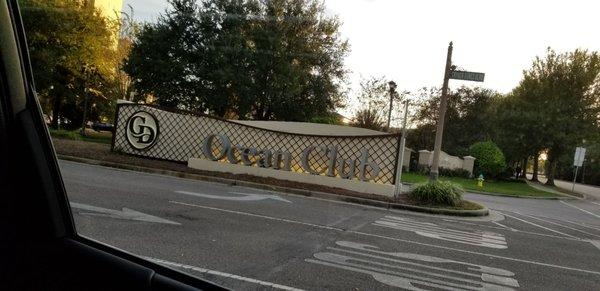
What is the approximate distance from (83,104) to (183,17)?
18.9 meters

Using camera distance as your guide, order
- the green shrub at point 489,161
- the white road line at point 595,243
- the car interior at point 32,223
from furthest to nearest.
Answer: the green shrub at point 489,161 → the white road line at point 595,243 → the car interior at point 32,223

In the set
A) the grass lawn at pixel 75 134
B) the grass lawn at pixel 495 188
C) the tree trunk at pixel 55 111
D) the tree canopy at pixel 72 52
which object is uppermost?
the tree canopy at pixel 72 52

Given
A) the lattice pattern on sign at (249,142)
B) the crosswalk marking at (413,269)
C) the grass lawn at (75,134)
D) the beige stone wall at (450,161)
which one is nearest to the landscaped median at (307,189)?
the lattice pattern on sign at (249,142)

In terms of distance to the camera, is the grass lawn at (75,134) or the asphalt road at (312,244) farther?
the asphalt road at (312,244)

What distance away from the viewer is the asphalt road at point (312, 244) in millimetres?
3844

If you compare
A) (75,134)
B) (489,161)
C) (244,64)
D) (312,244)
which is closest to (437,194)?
(312,244)

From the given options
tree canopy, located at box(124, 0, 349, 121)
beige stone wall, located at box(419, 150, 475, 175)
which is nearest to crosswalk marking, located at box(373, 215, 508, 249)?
tree canopy, located at box(124, 0, 349, 121)

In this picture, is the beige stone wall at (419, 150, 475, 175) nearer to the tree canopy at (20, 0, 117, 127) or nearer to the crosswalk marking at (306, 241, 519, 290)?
the crosswalk marking at (306, 241, 519, 290)

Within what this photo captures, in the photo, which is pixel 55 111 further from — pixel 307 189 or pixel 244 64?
pixel 244 64

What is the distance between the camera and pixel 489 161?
3338 centimetres

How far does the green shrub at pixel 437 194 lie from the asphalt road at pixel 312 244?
2.33 m

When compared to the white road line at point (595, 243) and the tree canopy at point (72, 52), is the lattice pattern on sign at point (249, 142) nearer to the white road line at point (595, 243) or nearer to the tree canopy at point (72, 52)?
the white road line at point (595, 243)

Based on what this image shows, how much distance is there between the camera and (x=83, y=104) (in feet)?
6.32

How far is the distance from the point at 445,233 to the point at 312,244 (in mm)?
3082
